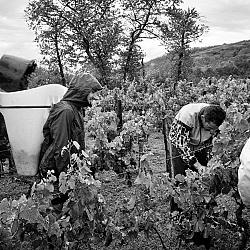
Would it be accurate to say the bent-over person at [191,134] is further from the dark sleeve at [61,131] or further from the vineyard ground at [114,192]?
the dark sleeve at [61,131]

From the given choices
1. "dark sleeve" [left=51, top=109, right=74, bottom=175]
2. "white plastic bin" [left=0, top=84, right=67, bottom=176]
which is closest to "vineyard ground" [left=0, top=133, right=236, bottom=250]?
"white plastic bin" [left=0, top=84, right=67, bottom=176]

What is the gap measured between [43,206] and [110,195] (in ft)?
10.1

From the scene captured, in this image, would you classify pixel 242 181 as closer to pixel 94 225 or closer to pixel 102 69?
pixel 94 225

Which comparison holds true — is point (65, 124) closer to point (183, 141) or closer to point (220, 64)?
point (183, 141)

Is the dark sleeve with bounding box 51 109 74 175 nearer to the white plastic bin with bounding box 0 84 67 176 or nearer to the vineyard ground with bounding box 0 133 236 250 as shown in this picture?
the white plastic bin with bounding box 0 84 67 176

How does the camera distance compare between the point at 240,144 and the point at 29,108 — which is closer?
the point at 240,144

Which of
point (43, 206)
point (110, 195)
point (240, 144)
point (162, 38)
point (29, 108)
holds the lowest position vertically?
point (110, 195)

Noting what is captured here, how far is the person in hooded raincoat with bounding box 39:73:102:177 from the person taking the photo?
292 cm

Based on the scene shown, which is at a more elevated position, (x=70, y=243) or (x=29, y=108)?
(x=29, y=108)

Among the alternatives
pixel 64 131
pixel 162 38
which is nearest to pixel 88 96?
pixel 64 131

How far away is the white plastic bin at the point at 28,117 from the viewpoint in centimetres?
313

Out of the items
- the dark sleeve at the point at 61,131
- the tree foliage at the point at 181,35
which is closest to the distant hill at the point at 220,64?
the tree foliage at the point at 181,35

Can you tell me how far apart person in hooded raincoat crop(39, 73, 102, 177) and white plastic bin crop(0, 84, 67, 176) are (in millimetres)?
99

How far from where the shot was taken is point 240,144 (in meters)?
2.80
